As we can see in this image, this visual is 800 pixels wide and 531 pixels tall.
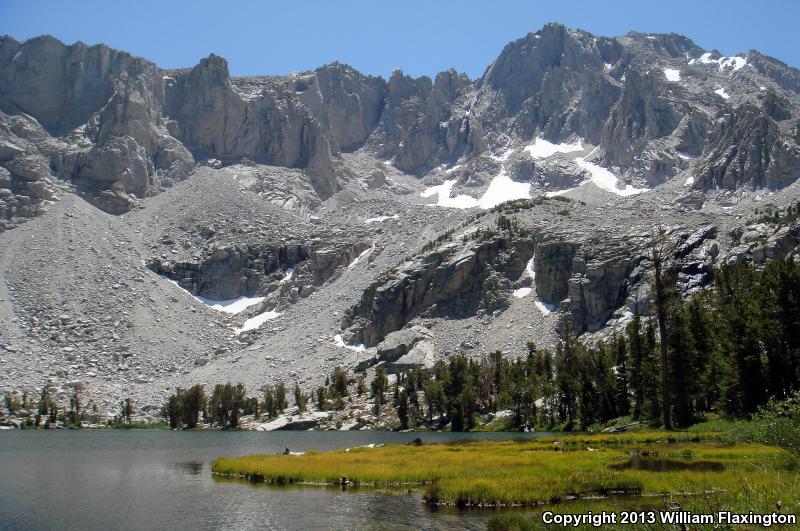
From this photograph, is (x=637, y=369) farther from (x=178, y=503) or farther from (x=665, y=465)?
(x=178, y=503)

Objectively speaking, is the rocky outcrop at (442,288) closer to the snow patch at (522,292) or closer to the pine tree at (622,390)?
the snow patch at (522,292)

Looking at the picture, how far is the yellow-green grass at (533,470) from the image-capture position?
2812 cm

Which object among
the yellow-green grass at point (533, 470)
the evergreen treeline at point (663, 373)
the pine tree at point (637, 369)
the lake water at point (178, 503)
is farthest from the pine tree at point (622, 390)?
the lake water at point (178, 503)

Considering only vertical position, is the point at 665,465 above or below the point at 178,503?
above

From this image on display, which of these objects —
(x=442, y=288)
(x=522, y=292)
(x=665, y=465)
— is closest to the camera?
(x=665, y=465)

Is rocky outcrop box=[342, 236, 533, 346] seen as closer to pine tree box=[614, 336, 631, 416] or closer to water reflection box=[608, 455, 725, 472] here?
pine tree box=[614, 336, 631, 416]

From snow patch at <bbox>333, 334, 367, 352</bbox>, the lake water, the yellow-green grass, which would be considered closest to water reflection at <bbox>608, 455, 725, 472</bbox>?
the yellow-green grass

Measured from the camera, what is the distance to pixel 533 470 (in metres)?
35.9

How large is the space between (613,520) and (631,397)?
213 feet

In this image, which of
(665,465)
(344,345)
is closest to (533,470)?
(665,465)

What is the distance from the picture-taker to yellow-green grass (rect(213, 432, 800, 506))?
28.1 meters

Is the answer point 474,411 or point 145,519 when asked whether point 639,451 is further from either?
point 474,411

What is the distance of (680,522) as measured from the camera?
17125mm

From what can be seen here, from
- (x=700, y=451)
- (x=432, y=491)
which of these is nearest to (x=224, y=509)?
(x=432, y=491)
